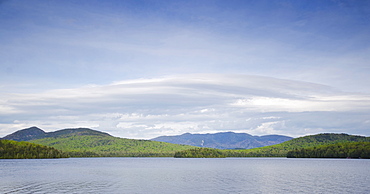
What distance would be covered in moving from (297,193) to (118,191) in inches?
1275

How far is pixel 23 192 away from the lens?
5888cm

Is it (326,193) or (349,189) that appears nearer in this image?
(326,193)

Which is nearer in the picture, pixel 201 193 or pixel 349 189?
pixel 201 193

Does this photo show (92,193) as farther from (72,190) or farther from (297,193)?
(297,193)

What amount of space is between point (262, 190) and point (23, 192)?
43341 mm

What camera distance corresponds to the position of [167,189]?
65.9 m

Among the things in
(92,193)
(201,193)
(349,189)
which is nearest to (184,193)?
→ (201,193)

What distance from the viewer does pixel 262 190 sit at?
64438 millimetres

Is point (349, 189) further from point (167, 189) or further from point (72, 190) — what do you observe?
point (72, 190)

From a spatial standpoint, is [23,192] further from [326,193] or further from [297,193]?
[326,193]

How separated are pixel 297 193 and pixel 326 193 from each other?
5.30 metres

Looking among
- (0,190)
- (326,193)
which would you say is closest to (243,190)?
(326,193)

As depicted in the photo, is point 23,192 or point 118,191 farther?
point 118,191

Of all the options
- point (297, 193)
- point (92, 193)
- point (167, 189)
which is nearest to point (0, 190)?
point (92, 193)
